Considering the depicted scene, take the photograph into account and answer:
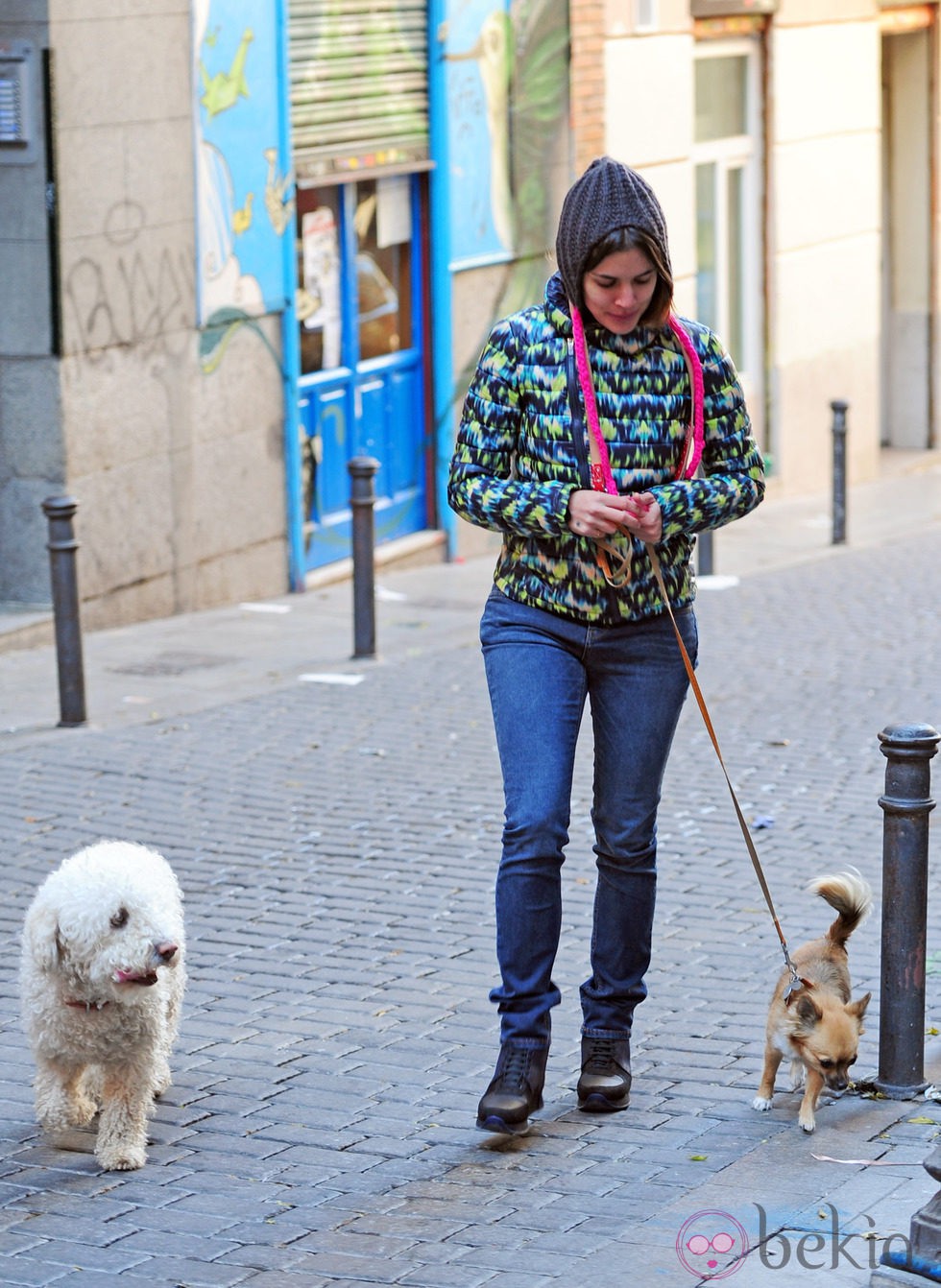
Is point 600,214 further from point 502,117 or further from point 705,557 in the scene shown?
point 502,117

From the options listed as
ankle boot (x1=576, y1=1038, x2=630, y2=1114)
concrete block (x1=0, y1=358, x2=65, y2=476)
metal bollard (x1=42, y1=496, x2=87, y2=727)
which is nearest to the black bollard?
ankle boot (x1=576, y1=1038, x2=630, y2=1114)

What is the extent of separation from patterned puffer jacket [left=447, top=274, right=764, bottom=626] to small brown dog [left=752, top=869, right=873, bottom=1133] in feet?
3.02

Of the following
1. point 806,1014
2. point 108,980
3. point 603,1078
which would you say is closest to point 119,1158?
point 108,980

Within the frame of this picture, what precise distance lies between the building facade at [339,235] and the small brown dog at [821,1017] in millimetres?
6411

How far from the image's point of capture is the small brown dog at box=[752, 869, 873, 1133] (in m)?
4.69

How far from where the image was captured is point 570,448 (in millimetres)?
4523

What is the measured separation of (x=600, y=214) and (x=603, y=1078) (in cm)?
189

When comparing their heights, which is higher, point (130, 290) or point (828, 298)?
point (130, 290)

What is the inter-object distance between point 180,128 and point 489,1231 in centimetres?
895

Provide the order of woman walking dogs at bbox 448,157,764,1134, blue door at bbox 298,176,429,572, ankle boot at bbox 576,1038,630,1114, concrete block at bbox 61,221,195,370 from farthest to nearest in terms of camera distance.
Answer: blue door at bbox 298,176,429,572, concrete block at bbox 61,221,195,370, ankle boot at bbox 576,1038,630,1114, woman walking dogs at bbox 448,157,764,1134

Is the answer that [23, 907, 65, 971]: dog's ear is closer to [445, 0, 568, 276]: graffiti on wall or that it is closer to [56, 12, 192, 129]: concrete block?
[56, 12, 192, 129]: concrete block

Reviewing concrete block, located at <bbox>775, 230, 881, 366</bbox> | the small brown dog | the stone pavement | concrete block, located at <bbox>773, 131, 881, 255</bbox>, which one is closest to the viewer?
the stone pavement

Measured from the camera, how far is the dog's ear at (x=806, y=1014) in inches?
185

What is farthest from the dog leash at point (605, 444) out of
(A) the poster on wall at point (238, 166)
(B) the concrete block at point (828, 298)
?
(B) the concrete block at point (828, 298)
